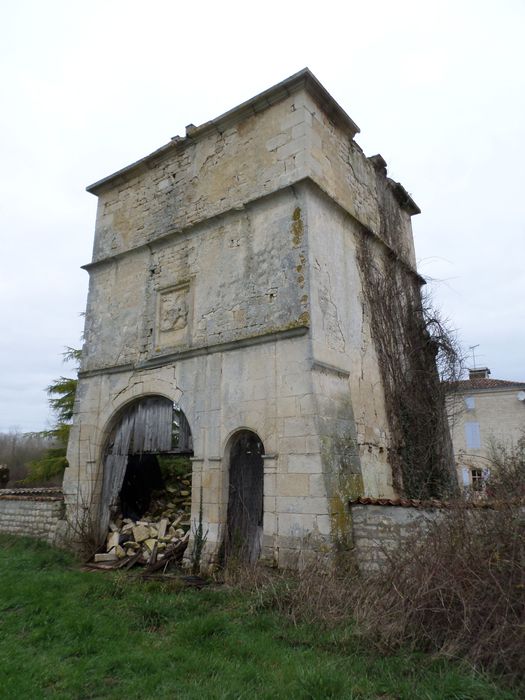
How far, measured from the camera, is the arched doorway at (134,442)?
28.1 feet

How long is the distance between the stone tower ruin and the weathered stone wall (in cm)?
19

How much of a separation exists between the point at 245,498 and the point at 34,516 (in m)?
5.27

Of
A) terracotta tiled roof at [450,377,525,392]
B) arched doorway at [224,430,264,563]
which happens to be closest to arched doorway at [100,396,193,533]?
arched doorway at [224,430,264,563]

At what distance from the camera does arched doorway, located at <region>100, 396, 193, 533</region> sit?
857cm

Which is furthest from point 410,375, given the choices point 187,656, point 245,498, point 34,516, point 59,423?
point 59,423

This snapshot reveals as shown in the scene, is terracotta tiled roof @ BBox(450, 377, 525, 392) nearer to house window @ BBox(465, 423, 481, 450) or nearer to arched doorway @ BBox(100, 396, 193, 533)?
house window @ BBox(465, 423, 481, 450)

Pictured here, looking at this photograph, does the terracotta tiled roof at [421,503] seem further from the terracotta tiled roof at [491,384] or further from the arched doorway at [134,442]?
the terracotta tiled roof at [491,384]

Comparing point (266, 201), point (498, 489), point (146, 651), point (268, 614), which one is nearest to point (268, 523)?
point (268, 614)

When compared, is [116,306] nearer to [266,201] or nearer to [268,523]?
[266,201]

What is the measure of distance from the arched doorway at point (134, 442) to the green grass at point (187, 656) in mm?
2822

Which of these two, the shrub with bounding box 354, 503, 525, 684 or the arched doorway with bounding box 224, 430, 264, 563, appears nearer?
the shrub with bounding box 354, 503, 525, 684

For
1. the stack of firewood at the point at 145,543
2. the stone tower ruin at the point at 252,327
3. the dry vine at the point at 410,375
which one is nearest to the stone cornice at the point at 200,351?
the stone tower ruin at the point at 252,327

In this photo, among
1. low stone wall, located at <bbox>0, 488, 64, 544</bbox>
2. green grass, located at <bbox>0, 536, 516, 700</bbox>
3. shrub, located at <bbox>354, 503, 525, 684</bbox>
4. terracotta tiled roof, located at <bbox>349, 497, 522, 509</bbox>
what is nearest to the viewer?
green grass, located at <bbox>0, 536, 516, 700</bbox>

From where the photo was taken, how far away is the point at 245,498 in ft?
24.4
